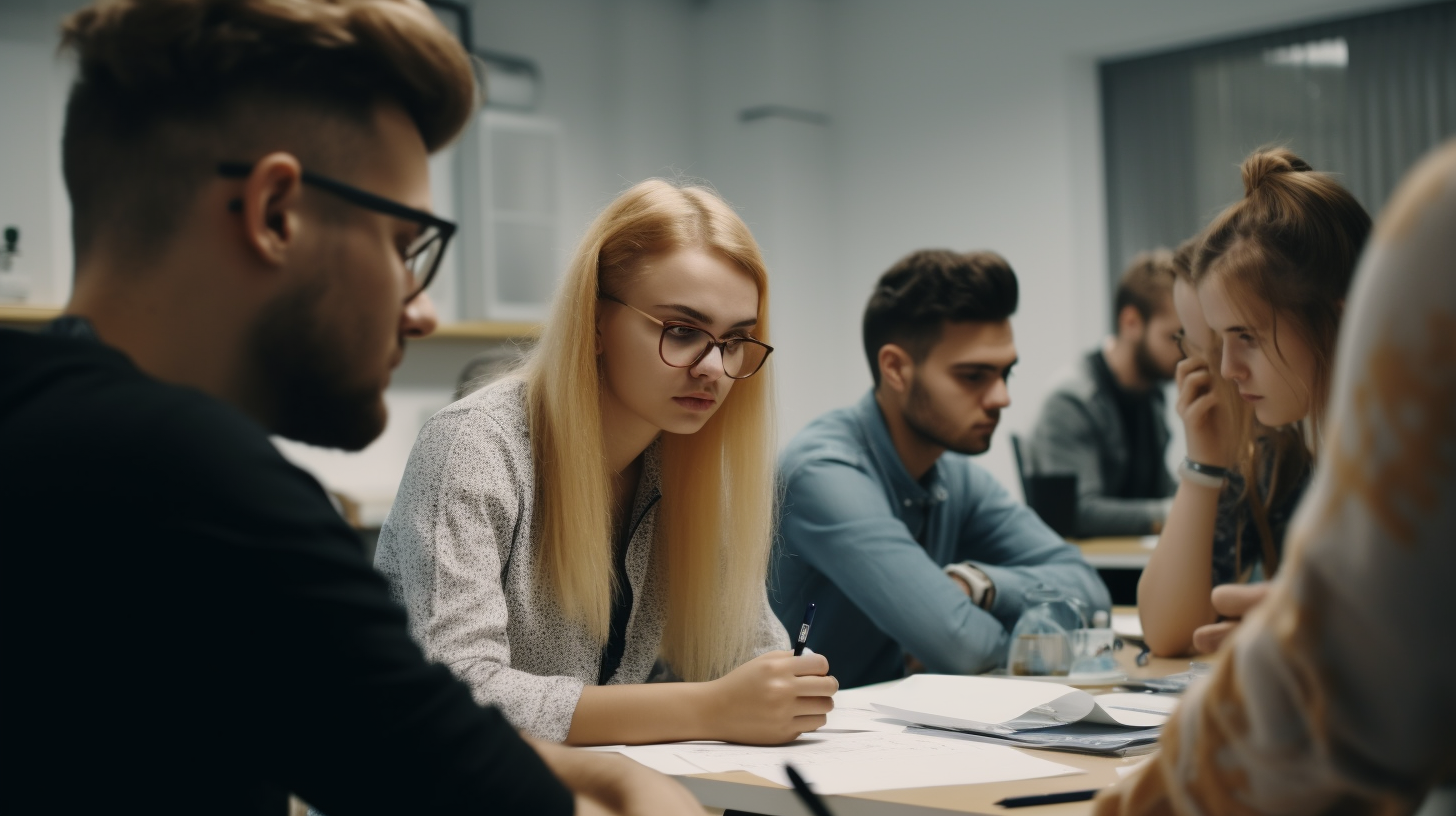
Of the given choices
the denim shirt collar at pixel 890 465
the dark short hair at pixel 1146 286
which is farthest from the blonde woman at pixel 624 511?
the dark short hair at pixel 1146 286

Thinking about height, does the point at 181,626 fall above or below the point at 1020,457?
above

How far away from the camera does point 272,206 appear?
815 millimetres

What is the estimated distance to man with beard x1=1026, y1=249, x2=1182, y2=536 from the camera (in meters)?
4.30

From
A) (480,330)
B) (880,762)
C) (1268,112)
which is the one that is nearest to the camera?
(880,762)

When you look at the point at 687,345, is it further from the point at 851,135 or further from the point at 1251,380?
the point at 851,135

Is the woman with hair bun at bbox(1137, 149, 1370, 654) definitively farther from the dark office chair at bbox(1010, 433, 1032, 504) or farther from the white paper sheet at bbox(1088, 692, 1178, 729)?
→ the dark office chair at bbox(1010, 433, 1032, 504)

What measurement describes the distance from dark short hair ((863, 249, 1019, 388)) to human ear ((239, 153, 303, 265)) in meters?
1.82

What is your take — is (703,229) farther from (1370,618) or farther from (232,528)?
(1370,618)

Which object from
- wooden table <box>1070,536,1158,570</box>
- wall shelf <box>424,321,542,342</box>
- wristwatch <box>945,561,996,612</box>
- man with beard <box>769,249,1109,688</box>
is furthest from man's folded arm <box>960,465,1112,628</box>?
wall shelf <box>424,321,542,342</box>

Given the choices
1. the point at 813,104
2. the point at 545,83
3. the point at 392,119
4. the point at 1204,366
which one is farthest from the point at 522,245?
the point at 392,119

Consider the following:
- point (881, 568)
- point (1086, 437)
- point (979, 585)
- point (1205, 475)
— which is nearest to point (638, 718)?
point (881, 568)

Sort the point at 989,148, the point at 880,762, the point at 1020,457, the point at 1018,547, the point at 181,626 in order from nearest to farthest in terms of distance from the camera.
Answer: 1. the point at 181,626
2. the point at 880,762
3. the point at 1018,547
4. the point at 1020,457
5. the point at 989,148

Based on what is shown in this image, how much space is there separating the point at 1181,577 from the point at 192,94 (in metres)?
1.81

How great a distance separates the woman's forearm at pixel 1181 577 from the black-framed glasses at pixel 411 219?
1563 millimetres
